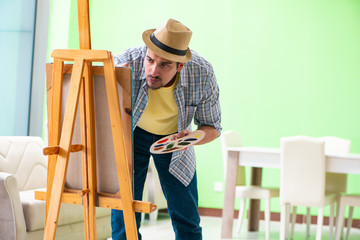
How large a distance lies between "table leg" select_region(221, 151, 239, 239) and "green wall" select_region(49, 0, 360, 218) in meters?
1.22

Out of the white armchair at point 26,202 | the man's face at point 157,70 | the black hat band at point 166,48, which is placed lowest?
the white armchair at point 26,202

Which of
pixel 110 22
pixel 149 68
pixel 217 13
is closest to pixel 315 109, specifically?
pixel 217 13

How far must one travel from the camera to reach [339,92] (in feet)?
17.2

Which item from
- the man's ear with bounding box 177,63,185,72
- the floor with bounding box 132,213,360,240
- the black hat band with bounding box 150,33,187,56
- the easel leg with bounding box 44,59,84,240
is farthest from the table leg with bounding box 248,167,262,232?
the easel leg with bounding box 44,59,84,240

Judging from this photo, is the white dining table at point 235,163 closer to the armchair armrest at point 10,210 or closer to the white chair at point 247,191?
the white chair at point 247,191

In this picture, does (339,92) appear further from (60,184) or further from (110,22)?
(60,184)

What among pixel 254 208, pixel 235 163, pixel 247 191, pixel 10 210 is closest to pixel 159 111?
pixel 10 210

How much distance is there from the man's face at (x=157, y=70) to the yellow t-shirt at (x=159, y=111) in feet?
0.41

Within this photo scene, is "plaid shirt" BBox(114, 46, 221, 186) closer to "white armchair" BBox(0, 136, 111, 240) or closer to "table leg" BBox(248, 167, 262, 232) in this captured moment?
"white armchair" BBox(0, 136, 111, 240)

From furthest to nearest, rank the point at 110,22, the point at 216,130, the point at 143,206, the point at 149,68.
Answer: the point at 110,22 < the point at 216,130 < the point at 149,68 < the point at 143,206

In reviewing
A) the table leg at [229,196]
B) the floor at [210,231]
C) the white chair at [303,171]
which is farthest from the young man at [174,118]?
the table leg at [229,196]

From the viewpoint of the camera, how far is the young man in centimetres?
200

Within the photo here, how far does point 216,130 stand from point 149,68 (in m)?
0.50

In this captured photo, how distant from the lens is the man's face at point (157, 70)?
6.12ft
